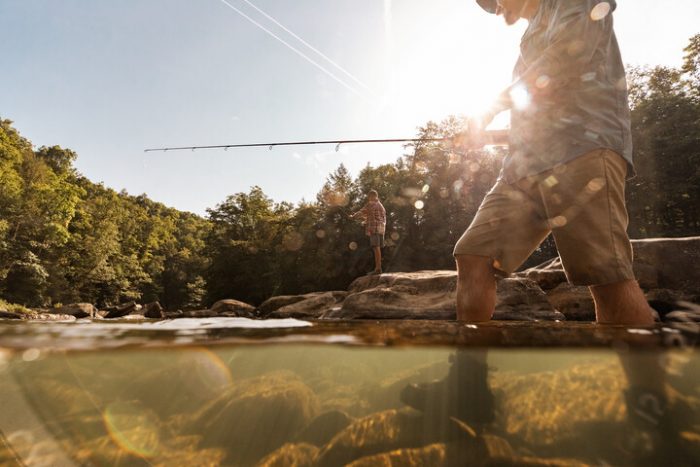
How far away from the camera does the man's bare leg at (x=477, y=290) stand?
7.89ft

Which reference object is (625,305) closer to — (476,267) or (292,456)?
(476,267)

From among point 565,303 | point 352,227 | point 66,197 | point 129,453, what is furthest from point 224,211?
point 129,453

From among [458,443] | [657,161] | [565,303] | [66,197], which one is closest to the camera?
[458,443]

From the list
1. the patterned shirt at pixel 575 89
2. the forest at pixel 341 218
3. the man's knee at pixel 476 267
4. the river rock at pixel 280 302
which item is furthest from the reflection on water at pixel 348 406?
the forest at pixel 341 218

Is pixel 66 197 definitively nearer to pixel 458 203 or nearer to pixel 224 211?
pixel 224 211

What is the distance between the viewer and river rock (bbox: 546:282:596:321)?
8141 mm

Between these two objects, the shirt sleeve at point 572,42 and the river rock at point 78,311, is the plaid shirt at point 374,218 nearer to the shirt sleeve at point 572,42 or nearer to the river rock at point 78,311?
the shirt sleeve at point 572,42

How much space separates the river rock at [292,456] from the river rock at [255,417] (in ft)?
0.15

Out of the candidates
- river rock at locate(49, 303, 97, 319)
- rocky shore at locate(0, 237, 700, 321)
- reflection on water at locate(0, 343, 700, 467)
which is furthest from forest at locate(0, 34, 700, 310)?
reflection on water at locate(0, 343, 700, 467)

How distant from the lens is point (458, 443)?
201 centimetres

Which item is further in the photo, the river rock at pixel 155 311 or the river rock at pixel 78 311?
the river rock at pixel 78 311

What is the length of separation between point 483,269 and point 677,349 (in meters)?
1.06

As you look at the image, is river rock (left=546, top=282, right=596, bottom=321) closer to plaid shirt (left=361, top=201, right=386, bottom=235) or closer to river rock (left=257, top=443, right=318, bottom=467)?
plaid shirt (left=361, top=201, right=386, bottom=235)

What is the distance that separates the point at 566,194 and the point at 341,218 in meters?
26.3
